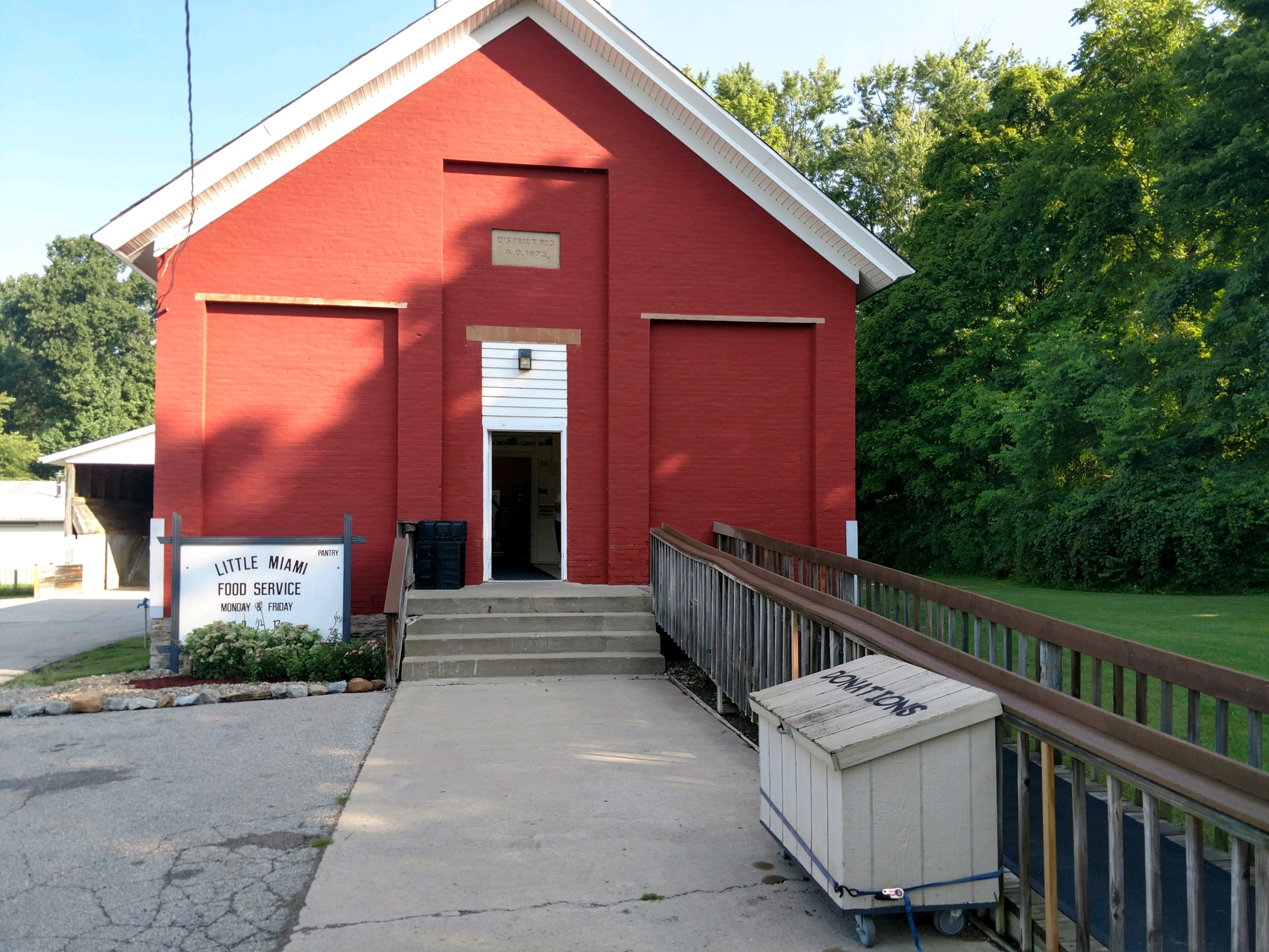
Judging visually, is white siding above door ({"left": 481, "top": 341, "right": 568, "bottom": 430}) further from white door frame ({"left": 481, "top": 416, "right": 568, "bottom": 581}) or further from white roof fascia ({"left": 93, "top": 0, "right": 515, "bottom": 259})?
white roof fascia ({"left": 93, "top": 0, "right": 515, "bottom": 259})

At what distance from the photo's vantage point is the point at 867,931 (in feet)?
11.4

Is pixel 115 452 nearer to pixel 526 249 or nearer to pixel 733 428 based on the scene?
pixel 526 249

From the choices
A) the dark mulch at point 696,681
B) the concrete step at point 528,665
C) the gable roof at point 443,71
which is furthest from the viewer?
the gable roof at point 443,71

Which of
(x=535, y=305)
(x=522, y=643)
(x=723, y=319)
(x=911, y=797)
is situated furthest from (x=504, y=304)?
(x=911, y=797)

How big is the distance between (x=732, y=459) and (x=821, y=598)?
6718 millimetres

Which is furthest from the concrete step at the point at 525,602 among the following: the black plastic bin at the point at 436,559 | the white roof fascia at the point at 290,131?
the white roof fascia at the point at 290,131

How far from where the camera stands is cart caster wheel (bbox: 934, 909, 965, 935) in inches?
139

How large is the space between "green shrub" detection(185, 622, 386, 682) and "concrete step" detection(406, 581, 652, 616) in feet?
2.57

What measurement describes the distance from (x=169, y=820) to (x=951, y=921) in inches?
153

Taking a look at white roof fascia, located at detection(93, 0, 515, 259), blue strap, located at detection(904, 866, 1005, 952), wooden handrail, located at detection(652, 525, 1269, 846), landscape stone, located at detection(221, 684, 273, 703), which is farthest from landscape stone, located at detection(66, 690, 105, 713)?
blue strap, located at detection(904, 866, 1005, 952)

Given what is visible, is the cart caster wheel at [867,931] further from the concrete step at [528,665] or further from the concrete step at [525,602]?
the concrete step at [525,602]

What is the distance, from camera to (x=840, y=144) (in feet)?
117

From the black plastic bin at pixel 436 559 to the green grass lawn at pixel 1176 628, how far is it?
20.8ft

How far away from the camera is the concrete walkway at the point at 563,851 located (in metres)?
3.62
